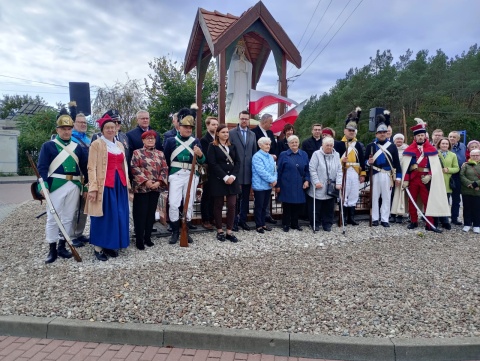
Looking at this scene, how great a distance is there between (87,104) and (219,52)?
2902 mm

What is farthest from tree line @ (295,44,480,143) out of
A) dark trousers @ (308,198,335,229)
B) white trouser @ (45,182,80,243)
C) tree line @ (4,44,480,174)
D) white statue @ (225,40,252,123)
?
white trouser @ (45,182,80,243)

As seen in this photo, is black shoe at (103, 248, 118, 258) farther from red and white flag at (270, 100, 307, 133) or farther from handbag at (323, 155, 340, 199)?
red and white flag at (270, 100, 307, 133)

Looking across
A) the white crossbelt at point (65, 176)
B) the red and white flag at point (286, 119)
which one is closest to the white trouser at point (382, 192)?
the red and white flag at point (286, 119)

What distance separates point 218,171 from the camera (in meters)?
5.56

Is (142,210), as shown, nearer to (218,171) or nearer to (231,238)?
(218,171)

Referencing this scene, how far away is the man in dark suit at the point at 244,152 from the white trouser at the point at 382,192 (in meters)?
2.60

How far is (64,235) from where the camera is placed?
185 inches

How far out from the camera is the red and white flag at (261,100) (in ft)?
24.7

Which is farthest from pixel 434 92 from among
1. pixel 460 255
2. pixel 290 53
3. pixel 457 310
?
pixel 457 310

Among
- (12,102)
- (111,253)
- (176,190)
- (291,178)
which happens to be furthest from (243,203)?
(12,102)

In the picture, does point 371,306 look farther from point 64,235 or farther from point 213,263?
point 64,235

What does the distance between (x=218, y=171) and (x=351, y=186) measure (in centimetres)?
284

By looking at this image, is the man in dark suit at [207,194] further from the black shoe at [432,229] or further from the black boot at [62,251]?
the black shoe at [432,229]

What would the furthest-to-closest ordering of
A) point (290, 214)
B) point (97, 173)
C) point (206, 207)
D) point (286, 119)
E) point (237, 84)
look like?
point (237, 84) → point (286, 119) → point (290, 214) → point (206, 207) → point (97, 173)
